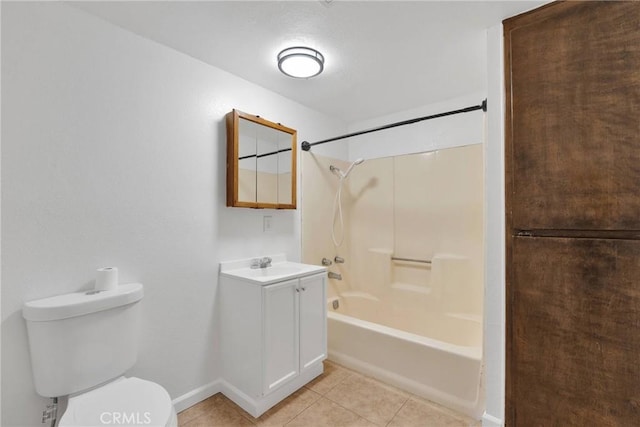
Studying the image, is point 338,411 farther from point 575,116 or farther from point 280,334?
point 575,116

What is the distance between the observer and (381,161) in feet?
9.57

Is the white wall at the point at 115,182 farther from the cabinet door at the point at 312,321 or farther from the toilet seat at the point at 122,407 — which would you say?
the cabinet door at the point at 312,321

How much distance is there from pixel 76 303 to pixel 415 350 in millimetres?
1899

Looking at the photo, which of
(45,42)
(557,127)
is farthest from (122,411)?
(557,127)

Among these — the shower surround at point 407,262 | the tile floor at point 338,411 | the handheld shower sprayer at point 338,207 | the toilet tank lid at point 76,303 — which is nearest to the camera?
the toilet tank lid at point 76,303

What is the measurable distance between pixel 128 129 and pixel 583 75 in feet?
7.37

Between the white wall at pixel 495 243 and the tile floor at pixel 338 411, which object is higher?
the white wall at pixel 495 243

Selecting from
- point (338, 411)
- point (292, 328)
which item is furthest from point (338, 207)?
point (338, 411)

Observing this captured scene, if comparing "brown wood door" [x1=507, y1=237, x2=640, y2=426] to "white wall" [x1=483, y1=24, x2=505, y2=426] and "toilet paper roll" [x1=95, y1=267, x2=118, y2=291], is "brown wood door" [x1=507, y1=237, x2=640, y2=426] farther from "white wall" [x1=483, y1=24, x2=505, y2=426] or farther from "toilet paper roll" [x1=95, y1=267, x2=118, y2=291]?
"toilet paper roll" [x1=95, y1=267, x2=118, y2=291]

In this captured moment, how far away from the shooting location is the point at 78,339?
3.99 ft

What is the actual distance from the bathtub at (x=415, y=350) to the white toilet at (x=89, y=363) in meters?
1.38

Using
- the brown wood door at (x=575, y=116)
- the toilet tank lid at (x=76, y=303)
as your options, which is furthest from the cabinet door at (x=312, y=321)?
the brown wood door at (x=575, y=116)

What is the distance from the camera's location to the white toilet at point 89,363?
3.52 ft

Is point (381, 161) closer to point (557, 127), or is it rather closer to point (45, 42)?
point (557, 127)
